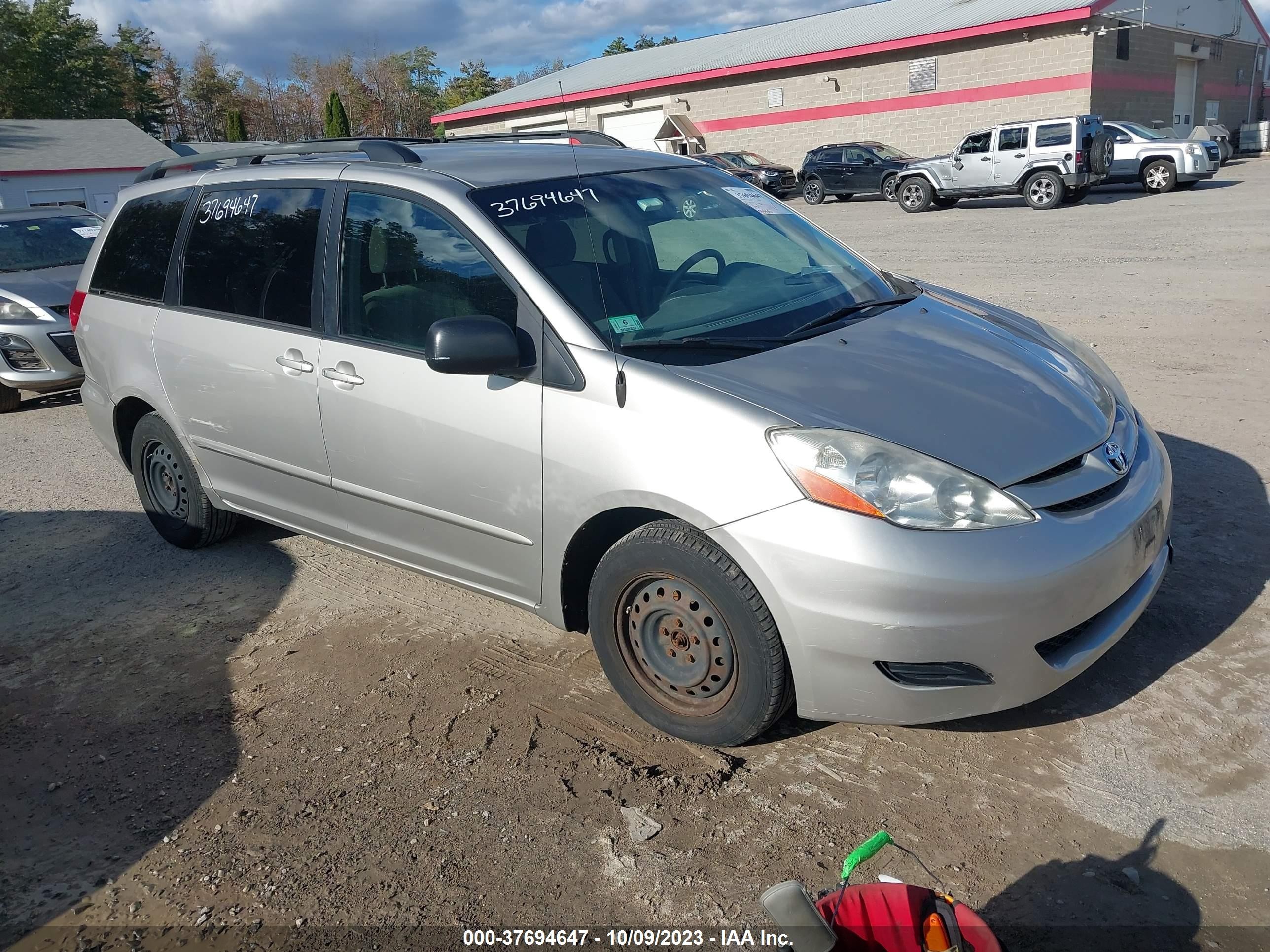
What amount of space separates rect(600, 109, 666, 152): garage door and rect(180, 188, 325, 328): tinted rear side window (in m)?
35.2

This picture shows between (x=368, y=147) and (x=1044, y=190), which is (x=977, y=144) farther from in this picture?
(x=368, y=147)

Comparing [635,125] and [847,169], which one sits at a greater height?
[635,125]

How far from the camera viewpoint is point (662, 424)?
3174 mm

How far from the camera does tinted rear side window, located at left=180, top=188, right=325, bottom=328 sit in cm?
427

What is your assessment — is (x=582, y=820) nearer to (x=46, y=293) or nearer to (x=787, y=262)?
(x=787, y=262)

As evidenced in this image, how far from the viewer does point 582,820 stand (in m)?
3.08

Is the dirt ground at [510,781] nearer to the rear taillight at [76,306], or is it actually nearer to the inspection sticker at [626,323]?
the inspection sticker at [626,323]

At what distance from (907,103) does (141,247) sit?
30956 mm

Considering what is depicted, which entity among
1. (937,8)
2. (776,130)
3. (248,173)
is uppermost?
(937,8)

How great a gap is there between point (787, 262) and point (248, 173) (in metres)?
2.43

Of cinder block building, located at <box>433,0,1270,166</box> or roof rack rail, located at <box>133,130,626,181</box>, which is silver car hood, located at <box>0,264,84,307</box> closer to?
roof rack rail, located at <box>133,130,626,181</box>

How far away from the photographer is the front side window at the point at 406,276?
146 inches

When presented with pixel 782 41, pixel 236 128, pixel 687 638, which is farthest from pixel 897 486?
pixel 236 128

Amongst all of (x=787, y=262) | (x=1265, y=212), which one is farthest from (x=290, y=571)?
(x=1265, y=212)
